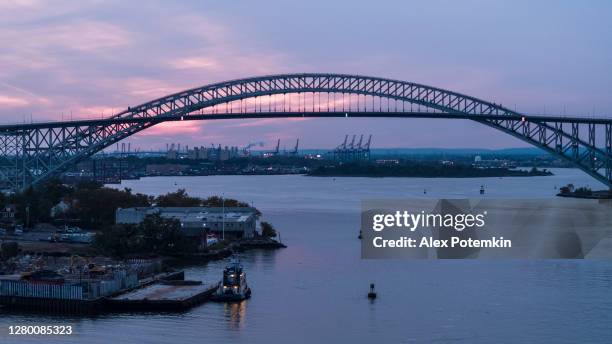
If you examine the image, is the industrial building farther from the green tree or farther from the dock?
the dock

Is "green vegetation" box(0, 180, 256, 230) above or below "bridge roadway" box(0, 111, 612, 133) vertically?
below

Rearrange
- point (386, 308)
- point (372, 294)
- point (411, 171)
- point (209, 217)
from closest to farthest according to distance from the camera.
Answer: point (386, 308)
point (372, 294)
point (209, 217)
point (411, 171)

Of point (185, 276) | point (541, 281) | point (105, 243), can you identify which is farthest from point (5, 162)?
point (541, 281)

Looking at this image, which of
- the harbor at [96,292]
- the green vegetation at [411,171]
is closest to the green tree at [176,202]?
the harbor at [96,292]

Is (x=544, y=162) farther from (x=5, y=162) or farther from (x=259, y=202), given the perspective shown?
(x=5, y=162)

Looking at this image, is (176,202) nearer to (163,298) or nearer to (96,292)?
(96,292)

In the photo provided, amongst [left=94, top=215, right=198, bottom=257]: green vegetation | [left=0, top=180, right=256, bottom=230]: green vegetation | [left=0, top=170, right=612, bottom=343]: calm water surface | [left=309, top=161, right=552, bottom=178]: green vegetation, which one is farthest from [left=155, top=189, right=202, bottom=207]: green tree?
[left=309, top=161, right=552, bottom=178]: green vegetation

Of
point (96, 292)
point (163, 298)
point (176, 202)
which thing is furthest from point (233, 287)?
point (176, 202)
